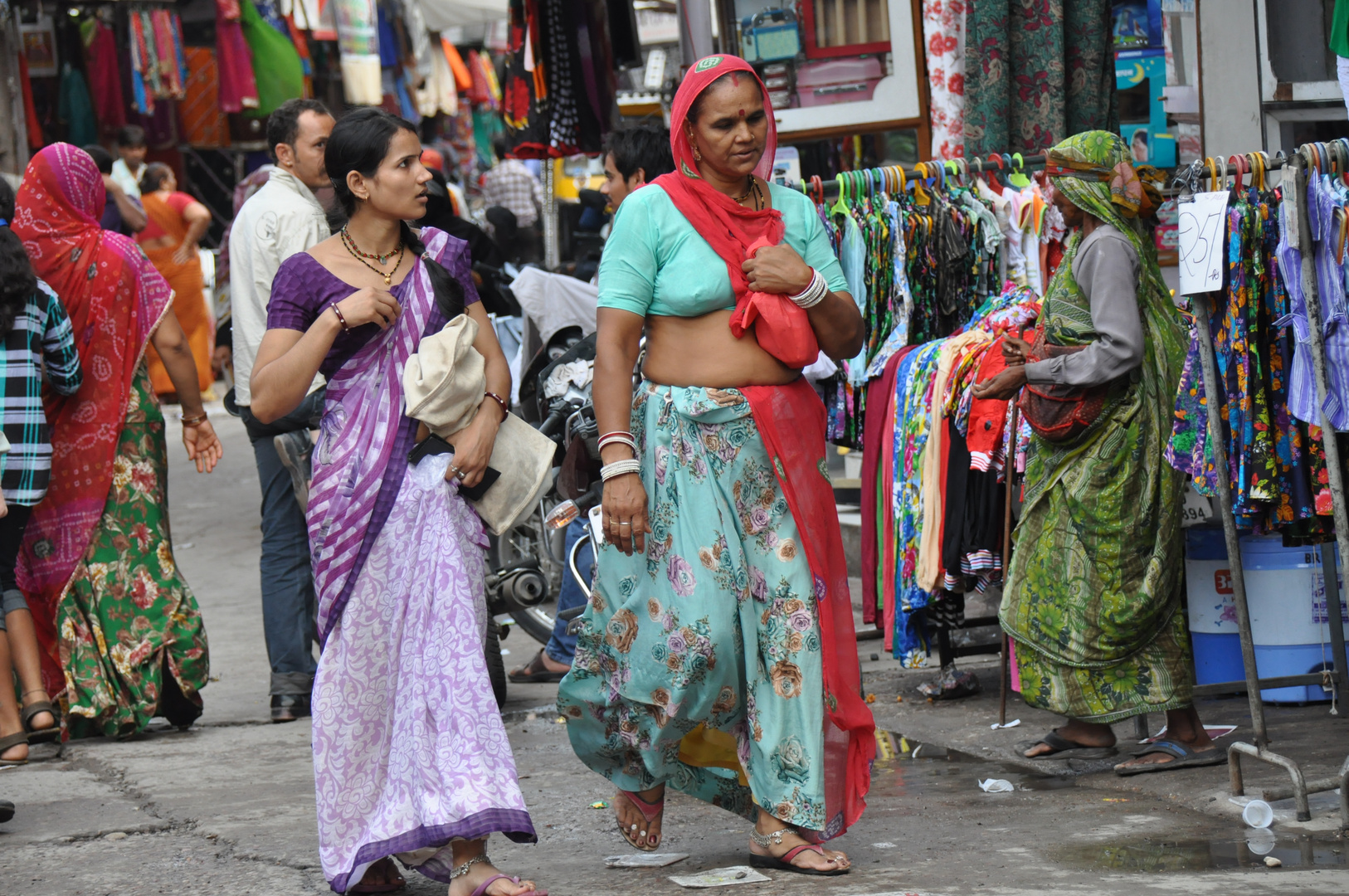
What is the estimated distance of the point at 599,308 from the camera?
384 centimetres

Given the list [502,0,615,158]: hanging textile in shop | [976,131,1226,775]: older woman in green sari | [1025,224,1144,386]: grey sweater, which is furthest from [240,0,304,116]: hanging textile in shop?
[1025,224,1144,386]: grey sweater

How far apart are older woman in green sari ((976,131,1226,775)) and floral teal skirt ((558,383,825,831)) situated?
1311 millimetres

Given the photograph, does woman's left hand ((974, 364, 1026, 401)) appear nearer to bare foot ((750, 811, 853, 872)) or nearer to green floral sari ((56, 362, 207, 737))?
bare foot ((750, 811, 853, 872))

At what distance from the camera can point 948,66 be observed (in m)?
6.80

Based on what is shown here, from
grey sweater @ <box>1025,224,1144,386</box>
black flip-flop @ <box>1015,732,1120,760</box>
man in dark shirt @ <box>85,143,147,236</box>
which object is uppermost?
man in dark shirt @ <box>85,143,147,236</box>

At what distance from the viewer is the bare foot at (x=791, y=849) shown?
12.2 ft

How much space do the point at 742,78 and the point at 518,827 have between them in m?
1.83

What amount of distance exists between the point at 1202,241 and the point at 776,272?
1287 mm

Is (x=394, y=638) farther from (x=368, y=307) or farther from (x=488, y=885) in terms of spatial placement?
(x=368, y=307)

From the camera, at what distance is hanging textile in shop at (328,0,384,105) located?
15.3 meters

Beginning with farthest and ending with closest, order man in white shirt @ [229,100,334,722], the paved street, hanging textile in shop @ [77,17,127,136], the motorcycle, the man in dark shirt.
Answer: hanging textile in shop @ [77,17,127,136], the man in dark shirt, man in white shirt @ [229,100,334,722], the motorcycle, the paved street

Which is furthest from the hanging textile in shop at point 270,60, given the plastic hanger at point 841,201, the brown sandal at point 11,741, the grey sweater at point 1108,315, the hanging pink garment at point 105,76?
the grey sweater at point 1108,315

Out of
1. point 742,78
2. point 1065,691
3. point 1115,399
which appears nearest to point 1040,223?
point 1115,399

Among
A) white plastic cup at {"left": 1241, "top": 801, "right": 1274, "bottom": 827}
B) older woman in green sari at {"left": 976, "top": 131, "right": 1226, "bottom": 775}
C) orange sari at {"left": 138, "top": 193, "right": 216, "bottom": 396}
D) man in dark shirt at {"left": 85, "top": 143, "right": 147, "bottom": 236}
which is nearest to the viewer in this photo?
white plastic cup at {"left": 1241, "top": 801, "right": 1274, "bottom": 827}
